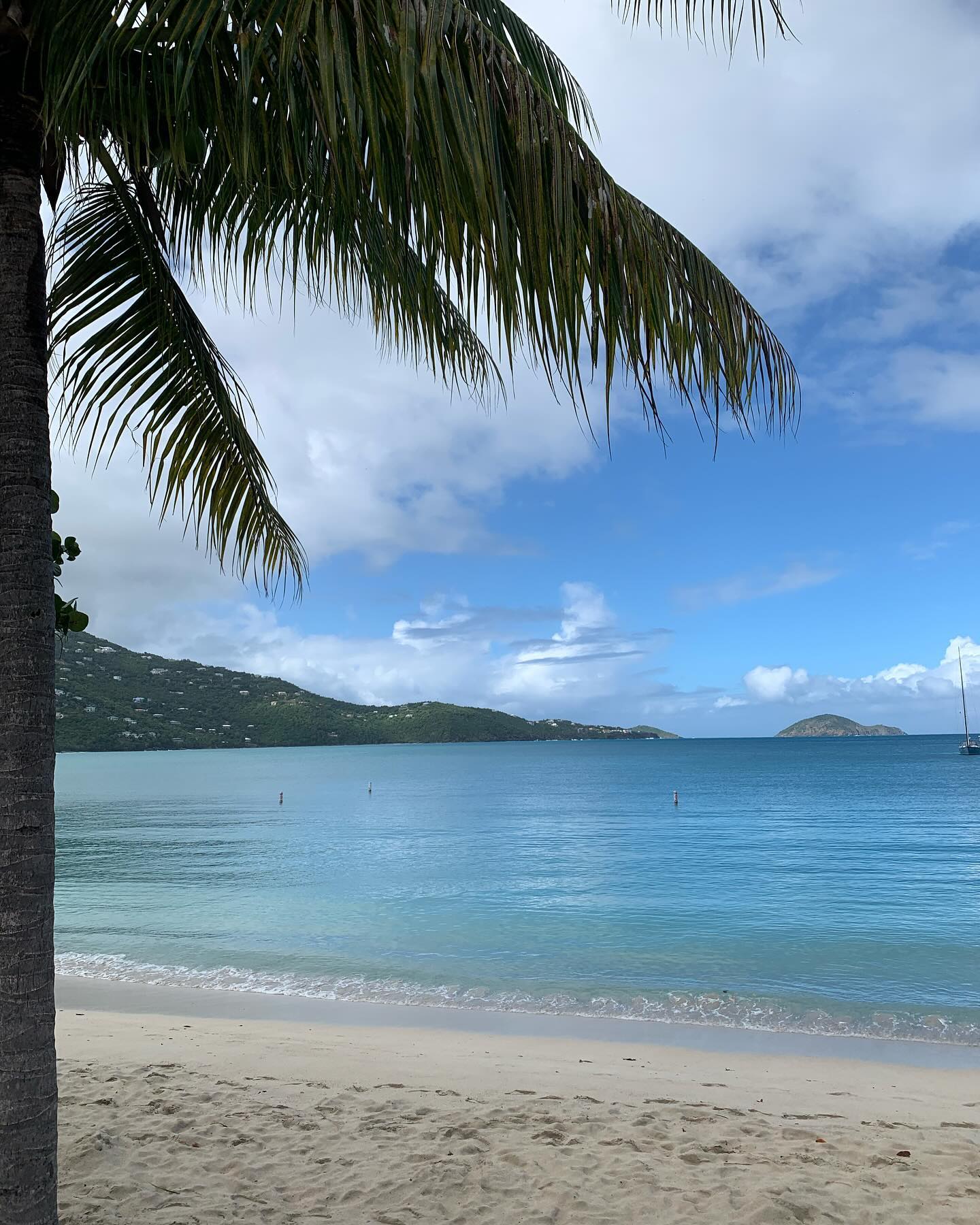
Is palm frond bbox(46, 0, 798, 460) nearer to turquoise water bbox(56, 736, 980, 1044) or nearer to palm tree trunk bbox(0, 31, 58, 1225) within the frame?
palm tree trunk bbox(0, 31, 58, 1225)

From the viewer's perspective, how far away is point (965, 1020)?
9.45 m

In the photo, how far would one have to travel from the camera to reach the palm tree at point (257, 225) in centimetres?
186

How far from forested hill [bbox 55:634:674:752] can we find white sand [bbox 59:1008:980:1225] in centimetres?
9764

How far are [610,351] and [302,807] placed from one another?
1828 inches

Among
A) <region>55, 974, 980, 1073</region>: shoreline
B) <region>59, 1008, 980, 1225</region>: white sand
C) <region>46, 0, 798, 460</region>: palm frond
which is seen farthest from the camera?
<region>55, 974, 980, 1073</region>: shoreline

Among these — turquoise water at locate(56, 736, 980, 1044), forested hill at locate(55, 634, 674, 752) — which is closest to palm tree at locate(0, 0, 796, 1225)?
turquoise water at locate(56, 736, 980, 1044)

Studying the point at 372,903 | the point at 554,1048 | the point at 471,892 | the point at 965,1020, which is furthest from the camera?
the point at 471,892

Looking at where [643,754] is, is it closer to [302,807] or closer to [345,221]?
[302,807]

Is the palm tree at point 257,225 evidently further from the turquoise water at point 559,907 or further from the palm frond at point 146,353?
the turquoise water at point 559,907

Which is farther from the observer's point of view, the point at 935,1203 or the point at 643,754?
the point at 643,754

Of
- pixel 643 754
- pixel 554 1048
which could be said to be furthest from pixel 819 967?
pixel 643 754

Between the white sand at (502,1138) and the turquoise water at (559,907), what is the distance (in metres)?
2.91

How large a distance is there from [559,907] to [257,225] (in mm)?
15586

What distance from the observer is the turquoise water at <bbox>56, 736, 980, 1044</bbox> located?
1089cm
